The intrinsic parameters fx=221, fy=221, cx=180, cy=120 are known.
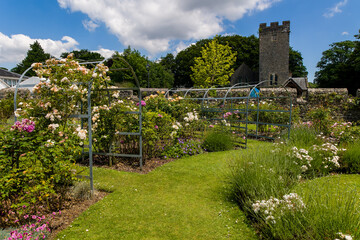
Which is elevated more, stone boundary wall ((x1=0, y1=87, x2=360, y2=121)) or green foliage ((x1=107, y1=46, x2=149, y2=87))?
green foliage ((x1=107, y1=46, x2=149, y2=87))

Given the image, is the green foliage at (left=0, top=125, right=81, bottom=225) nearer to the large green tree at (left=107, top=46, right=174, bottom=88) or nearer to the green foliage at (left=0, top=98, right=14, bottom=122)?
the green foliage at (left=0, top=98, right=14, bottom=122)

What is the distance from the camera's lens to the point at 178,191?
398 cm

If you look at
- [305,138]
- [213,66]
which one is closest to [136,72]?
[213,66]

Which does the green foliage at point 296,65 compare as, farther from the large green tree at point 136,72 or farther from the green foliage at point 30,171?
the green foliage at point 30,171

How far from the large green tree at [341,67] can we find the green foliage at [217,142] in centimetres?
2974

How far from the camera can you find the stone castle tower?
32094 mm

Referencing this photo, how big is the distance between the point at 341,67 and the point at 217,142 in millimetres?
37288

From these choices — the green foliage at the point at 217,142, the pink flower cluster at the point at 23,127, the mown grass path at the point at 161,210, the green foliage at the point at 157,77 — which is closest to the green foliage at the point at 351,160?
the mown grass path at the point at 161,210

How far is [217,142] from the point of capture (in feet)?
22.3

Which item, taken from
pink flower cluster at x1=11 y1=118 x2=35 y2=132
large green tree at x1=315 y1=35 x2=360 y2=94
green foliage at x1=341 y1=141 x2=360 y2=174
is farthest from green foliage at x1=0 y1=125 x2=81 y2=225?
large green tree at x1=315 y1=35 x2=360 y2=94

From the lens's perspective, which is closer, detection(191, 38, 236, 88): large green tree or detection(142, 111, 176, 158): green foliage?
detection(142, 111, 176, 158): green foliage

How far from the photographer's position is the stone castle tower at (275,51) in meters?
32.1

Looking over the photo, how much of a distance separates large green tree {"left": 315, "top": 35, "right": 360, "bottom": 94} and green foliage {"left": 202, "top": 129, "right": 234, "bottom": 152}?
97.6 feet

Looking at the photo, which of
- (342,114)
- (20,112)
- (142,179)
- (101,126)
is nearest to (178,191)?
(142,179)
